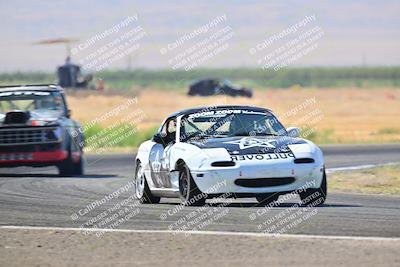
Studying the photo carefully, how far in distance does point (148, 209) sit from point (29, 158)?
937cm

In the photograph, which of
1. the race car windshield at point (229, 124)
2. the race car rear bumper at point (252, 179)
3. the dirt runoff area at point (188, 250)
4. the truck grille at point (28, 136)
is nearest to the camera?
the dirt runoff area at point (188, 250)

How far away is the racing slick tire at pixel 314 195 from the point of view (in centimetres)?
1544

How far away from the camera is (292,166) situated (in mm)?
15031

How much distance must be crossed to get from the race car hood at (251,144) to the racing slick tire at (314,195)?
0.59m

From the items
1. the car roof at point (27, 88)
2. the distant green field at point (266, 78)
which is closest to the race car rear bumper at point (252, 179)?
the car roof at point (27, 88)

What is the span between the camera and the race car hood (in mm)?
15117

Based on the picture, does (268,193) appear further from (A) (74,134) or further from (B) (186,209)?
(A) (74,134)

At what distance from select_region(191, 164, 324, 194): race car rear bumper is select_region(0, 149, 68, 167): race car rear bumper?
9.80 metres

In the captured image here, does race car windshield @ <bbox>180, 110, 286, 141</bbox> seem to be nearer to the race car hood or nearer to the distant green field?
the race car hood

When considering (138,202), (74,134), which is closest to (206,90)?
(74,134)

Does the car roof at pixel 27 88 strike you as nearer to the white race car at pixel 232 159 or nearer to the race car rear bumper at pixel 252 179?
the white race car at pixel 232 159

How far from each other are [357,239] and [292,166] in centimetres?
367

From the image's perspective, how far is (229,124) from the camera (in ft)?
53.2

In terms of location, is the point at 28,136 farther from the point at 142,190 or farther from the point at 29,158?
the point at 142,190
